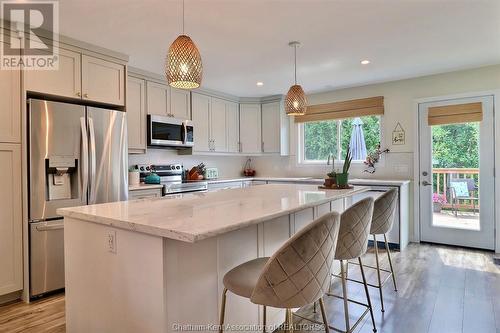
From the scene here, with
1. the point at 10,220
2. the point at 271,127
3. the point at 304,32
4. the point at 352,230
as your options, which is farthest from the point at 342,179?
the point at 10,220

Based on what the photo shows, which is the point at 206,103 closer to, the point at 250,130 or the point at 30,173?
the point at 250,130

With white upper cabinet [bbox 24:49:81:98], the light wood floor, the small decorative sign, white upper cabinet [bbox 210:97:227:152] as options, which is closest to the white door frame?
the small decorative sign

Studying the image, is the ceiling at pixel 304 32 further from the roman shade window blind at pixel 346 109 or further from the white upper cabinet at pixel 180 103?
the roman shade window blind at pixel 346 109

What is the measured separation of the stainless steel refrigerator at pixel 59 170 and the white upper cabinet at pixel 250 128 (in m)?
2.66

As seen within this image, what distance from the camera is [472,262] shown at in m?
3.41

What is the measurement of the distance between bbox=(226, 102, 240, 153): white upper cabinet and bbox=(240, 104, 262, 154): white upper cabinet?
0.08m

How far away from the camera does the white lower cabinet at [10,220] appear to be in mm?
2467

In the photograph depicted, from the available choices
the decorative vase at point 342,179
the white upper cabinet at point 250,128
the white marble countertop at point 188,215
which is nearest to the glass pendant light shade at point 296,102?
the decorative vase at point 342,179

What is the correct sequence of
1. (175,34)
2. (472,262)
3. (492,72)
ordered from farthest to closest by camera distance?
1. (492,72)
2. (472,262)
3. (175,34)

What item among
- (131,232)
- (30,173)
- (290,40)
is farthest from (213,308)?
(290,40)

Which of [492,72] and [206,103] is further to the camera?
[206,103]

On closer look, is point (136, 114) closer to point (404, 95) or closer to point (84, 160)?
point (84, 160)

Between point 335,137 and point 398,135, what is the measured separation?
0.97 meters

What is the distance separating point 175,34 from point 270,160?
10.8 feet
